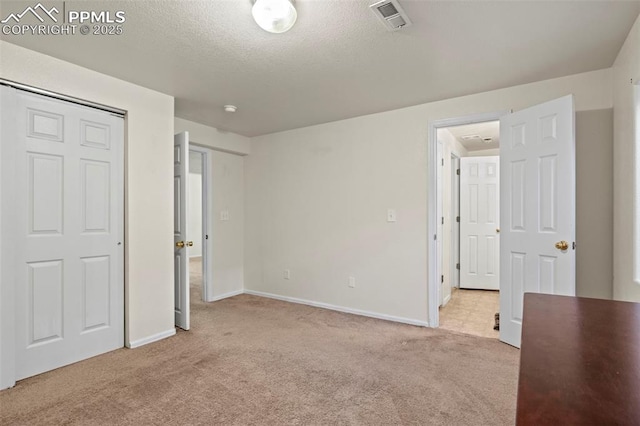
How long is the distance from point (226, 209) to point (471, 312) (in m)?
3.49

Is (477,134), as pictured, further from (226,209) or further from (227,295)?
(227,295)

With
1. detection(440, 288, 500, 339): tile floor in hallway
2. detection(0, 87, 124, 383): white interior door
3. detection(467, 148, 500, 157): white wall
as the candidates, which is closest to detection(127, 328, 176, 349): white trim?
detection(0, 87, 124, 383): white interior door

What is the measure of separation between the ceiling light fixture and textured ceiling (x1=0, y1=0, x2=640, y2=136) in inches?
3.3

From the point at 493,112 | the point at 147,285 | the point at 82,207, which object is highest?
the point at 493,112

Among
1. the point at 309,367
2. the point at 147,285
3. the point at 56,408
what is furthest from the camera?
the point at 147,285

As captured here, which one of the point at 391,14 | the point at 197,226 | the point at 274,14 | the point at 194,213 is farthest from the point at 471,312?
the point at 197,226

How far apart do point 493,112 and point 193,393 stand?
332 cm

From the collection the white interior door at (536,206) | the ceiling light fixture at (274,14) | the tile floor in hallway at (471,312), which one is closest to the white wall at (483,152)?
the tile floor in hallway at (471,312)

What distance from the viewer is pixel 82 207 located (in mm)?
2559

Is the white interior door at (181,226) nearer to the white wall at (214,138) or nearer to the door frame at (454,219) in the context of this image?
the white wall at (214,138)

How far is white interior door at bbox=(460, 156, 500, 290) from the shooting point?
5133mm

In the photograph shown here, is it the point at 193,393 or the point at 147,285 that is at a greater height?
the point at 147,285

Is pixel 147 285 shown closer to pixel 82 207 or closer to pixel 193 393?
pixel 82 207

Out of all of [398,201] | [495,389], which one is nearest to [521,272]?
[495,389]
